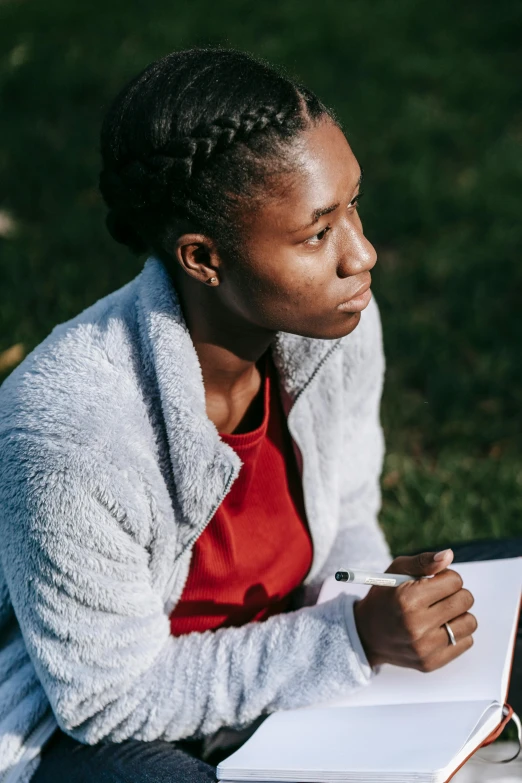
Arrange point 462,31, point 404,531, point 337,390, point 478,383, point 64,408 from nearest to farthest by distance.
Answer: point 64,408 < point 337,390 < point 404,531 < point 478,383 < point 462,31

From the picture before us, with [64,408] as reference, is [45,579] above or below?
A: below

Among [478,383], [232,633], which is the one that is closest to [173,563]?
[232,633]

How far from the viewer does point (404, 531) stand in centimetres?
336

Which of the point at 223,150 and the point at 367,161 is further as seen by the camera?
the point at 367,161

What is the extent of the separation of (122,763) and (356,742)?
1.43ft

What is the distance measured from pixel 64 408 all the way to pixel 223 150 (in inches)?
20.9

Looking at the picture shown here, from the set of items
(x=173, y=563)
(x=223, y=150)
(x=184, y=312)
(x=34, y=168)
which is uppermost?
(x=34, y=168)

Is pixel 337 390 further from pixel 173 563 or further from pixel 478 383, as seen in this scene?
pixel 478 383

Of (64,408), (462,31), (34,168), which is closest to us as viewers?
(64,408)

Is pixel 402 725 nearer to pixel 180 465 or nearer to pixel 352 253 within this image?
pixel 180 465

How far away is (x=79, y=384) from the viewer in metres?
1.95

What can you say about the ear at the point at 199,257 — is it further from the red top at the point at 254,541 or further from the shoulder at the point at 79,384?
the red top at the point at 254,541

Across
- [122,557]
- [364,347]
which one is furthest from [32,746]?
[364,347]

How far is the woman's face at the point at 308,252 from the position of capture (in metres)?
1.85
